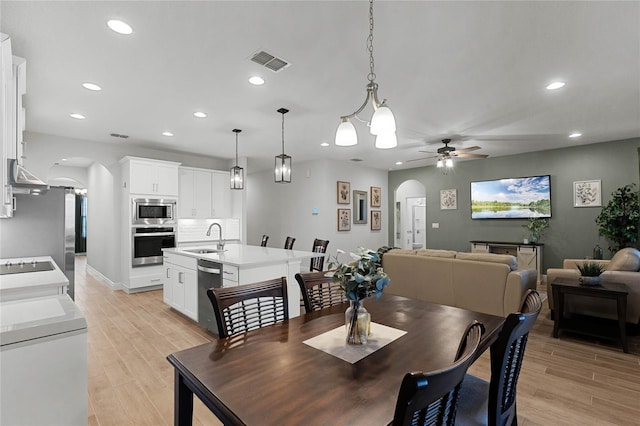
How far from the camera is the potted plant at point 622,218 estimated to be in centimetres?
→ 516

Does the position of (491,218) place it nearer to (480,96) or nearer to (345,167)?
(345,167)

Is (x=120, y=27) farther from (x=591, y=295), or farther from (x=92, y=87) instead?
(x=591, y=295)

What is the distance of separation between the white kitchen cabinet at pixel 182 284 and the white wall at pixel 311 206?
3.60m

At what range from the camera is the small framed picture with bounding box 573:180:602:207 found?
5.79m

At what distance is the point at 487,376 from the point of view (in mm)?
2572

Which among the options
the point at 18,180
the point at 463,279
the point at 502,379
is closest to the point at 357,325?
the point at 502,379

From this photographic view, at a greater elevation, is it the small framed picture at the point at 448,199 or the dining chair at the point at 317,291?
the small framed picture at the point at 448,199

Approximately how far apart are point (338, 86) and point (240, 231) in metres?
4.60

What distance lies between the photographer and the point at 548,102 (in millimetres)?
3732

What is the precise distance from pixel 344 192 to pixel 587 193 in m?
4.82

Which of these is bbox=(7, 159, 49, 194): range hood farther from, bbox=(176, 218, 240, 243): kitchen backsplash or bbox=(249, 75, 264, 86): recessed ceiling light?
bbox=(176, 218, 240, 243): kitchen backsplash

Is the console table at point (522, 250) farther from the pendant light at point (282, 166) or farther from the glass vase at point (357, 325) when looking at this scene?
the glass vase at point (357, 325)

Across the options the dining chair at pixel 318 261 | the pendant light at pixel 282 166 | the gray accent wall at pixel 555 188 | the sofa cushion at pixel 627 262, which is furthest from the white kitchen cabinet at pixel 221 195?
the sofa cushion at pixel 627 262

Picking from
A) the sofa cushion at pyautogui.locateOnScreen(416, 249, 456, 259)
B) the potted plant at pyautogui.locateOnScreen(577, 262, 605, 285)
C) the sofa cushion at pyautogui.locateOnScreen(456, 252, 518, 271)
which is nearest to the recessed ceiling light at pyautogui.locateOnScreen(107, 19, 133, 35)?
the sofa cushion at pyautogui.locateOnScreen(416, 249, 456, 259)
